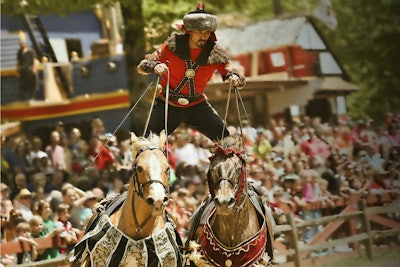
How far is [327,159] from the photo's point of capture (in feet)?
58.8

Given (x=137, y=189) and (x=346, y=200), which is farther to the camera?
(x=346, y=200)

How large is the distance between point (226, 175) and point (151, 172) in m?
0.85

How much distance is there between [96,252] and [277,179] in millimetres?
7814

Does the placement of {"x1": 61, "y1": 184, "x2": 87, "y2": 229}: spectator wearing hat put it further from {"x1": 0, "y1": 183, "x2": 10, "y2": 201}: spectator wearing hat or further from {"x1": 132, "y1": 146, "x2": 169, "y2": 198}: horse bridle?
{"x1": 132, "y1": 146, "x2": 169, "y2": 198}: horse bridle

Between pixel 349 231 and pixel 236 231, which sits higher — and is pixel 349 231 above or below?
below

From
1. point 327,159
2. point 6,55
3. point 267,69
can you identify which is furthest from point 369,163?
point 6,55

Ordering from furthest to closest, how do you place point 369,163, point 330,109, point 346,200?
point 330,109
point 369,163
point 346,200

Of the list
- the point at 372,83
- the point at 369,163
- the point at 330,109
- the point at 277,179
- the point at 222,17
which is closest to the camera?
the point at 277,179

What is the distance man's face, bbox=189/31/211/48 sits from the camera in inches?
366

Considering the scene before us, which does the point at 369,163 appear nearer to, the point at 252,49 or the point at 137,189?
the point at 252,49

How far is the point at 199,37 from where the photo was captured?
9.32 meters

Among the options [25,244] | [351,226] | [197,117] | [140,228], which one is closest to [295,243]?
[351,226]

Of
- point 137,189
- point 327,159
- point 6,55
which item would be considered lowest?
point 327,159

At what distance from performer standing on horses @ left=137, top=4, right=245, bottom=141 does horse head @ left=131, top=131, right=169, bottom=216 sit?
3.45 feet
